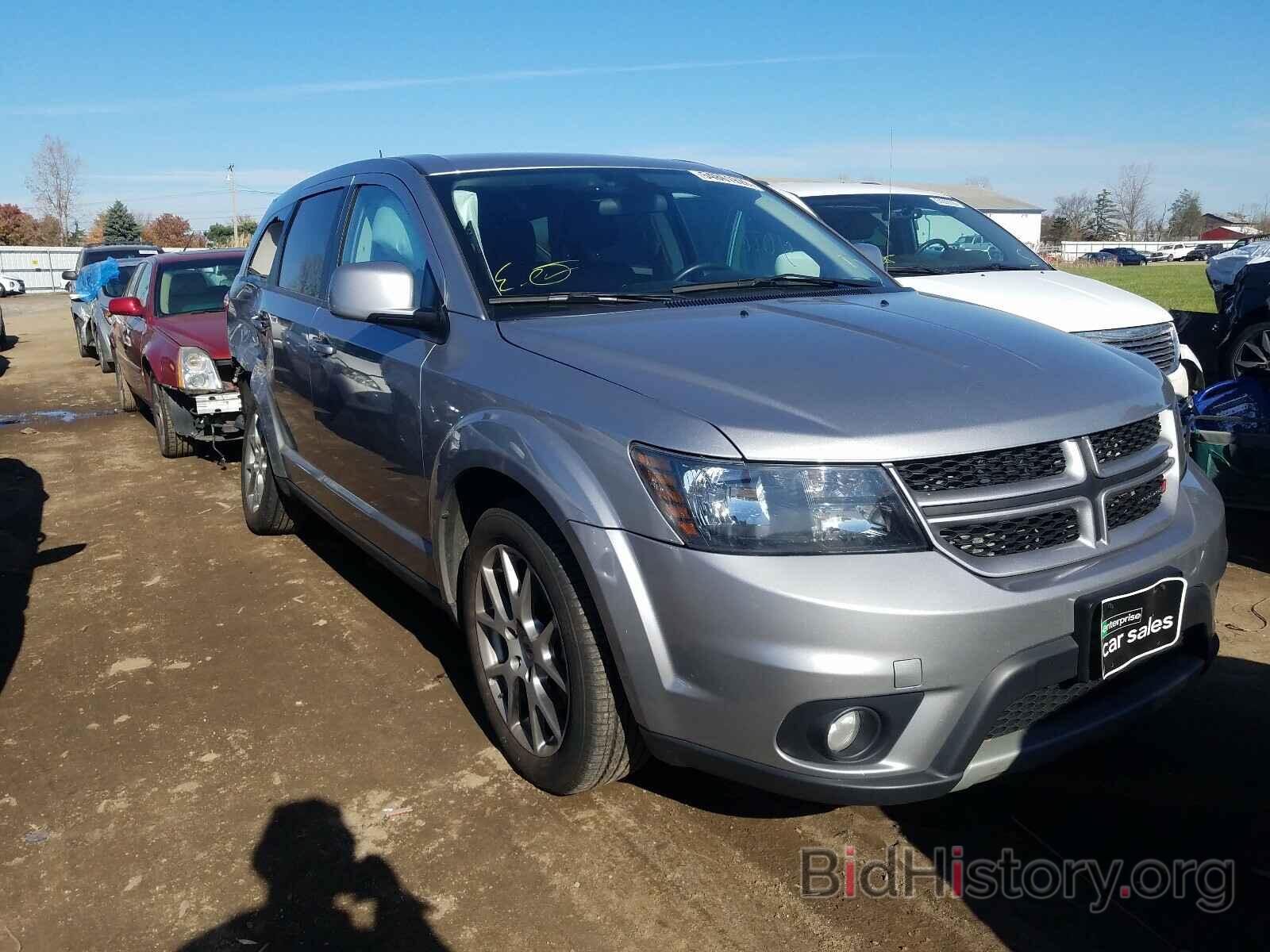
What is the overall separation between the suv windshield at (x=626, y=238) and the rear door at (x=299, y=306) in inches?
40.8

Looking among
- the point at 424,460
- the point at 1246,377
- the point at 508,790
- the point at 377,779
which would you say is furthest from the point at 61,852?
the point at 1246,377

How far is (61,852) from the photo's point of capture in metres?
2.96

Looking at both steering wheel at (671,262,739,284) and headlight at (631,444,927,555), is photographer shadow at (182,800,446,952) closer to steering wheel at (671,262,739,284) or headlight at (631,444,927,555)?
headlight at (631,444,927,555)

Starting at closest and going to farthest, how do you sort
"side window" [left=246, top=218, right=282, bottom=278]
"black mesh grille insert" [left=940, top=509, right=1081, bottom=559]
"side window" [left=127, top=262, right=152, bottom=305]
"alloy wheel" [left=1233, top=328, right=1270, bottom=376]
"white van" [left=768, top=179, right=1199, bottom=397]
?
"black mesh grille insert" [left=940, top=509, right=1081, bottom=559]
"side window" [left=246, top=218, right=282, bottom=278]
"white van" [left=768, top=179, right=1199, bottom=397]
"alloy wheel" [left=1233, top=328, right=1270, bottom=376]
"side window" [left=127, top=262, right=152, bottom=305]

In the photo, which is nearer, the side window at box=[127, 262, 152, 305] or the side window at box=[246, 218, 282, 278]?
the side window at box=[246, 218, 282, 278]

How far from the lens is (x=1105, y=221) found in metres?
106

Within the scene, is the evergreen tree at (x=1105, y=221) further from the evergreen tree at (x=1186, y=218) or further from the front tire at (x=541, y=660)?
the front tire at (x=541, y=660)

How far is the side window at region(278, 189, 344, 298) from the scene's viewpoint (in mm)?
4539

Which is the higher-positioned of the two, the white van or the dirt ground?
the white van

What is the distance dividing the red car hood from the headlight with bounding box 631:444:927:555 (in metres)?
5.81

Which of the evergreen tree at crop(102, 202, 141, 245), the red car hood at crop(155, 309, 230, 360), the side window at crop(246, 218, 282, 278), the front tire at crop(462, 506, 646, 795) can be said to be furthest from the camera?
the evergreen tree at crop(102, 202, 141, 245)

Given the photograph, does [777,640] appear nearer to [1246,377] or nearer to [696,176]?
[696,176]

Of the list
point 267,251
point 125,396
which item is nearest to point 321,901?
point 267,251

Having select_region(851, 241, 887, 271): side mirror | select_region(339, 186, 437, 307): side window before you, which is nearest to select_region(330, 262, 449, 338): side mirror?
select_region(339, 186, 437, 307): side window
